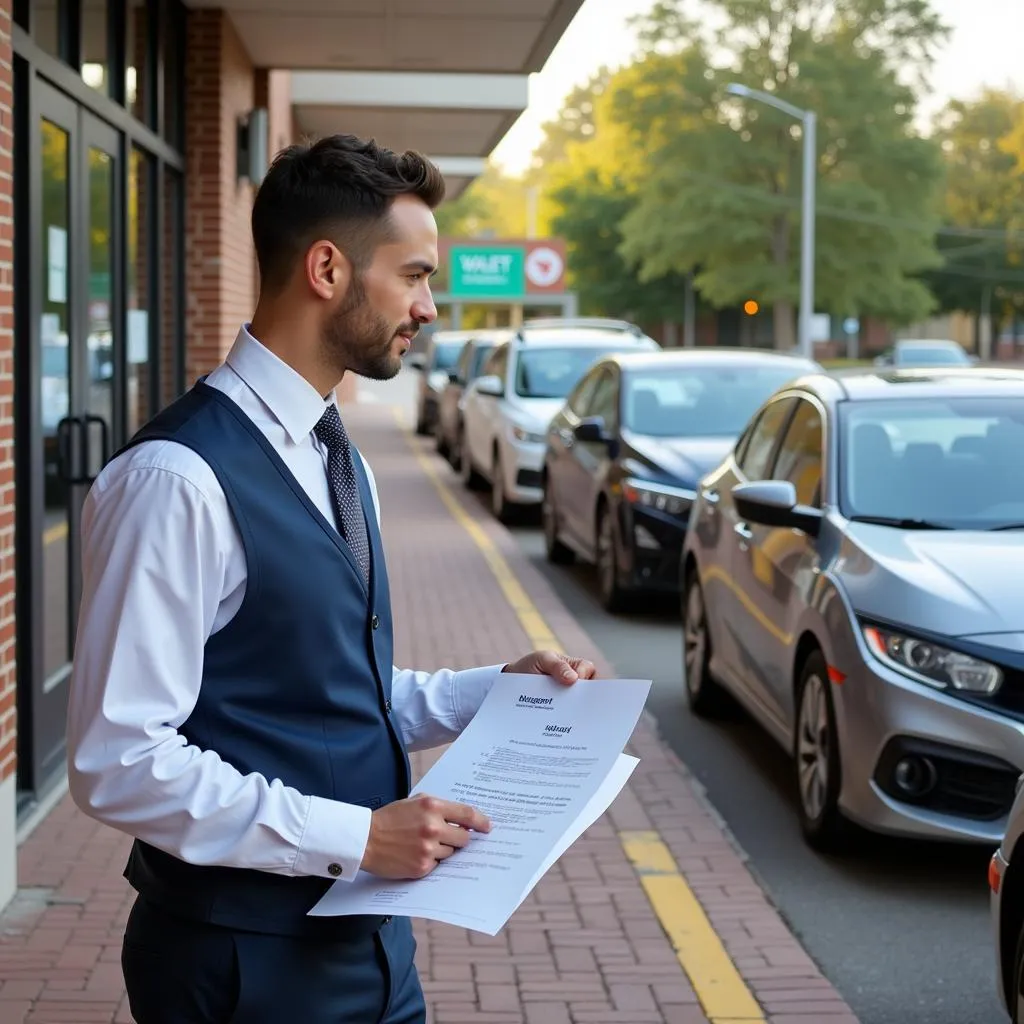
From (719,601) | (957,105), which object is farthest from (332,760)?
(957,105)

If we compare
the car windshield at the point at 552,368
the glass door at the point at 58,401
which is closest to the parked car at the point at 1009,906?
the glass door at the point at 58,401

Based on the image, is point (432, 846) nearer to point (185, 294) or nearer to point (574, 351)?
point (185, 294)

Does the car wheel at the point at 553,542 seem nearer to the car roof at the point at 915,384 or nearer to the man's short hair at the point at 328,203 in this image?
the car roof at the point at 915,384

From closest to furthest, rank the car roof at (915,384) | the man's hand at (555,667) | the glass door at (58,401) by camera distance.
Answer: the man's hand at (555,667) < the glass door at (58,401) < the car roof at (915,384)

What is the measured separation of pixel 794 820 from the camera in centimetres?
665

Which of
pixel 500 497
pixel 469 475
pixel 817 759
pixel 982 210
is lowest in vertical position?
pixel 469 475

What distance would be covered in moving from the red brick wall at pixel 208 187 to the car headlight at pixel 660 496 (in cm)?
281

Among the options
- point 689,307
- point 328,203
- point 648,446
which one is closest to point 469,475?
point 648,446

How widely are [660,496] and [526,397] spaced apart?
21.9 feet

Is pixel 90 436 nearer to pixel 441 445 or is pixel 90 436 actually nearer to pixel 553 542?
pixel 553 542

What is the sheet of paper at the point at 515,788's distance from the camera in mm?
2158

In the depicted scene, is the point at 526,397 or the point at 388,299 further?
the point at 526,397

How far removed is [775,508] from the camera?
261 inches

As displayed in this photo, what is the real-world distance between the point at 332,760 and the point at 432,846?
203 millimetres
